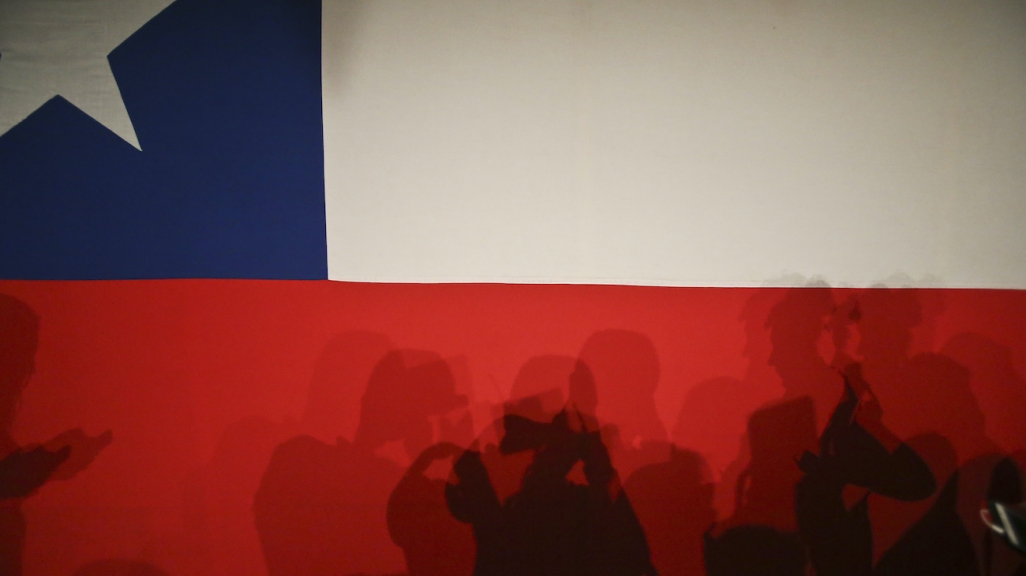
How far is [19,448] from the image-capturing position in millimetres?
1206

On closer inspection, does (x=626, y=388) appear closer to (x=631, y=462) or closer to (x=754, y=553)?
(x=631, y=462)

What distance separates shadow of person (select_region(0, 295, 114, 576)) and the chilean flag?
0.03 m

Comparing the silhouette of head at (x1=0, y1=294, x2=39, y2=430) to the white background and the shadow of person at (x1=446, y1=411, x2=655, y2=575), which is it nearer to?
the white background

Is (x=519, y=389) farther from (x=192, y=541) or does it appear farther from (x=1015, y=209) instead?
(x=1015, y=209)

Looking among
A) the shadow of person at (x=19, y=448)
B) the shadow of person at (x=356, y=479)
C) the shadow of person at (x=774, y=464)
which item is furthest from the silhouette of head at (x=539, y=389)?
the shadow of person at (x=19, y=448)

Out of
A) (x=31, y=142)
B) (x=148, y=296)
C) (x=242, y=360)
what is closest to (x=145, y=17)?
(x=31, y=142)

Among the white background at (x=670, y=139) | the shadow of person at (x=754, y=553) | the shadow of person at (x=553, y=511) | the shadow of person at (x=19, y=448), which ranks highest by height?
the white background at (x=670, y=139)

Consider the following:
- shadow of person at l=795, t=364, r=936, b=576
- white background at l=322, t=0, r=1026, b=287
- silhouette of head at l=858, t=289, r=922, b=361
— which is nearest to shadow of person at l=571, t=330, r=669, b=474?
white background at l=322, t=0, r=1026, b=287

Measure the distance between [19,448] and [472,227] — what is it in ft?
4.07

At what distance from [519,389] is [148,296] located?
95 cm

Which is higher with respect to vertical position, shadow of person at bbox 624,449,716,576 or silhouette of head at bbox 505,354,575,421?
silhouette of head at bbox 505,354,575,421

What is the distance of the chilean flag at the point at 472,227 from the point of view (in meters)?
1.21

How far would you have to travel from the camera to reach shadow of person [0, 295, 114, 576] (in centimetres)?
120

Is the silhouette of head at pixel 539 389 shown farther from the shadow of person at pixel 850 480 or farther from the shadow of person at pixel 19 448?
the shadow of person at pixel 19 448
